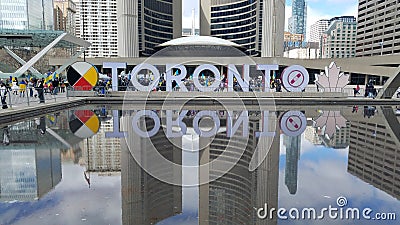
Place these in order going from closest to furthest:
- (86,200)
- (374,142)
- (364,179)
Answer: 1. (86,200)
2. (364,179)
3. (374,142)

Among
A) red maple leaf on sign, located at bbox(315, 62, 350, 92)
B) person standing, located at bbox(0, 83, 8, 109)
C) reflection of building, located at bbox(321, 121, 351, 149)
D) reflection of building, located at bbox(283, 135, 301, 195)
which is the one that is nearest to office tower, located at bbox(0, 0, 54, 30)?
person standing, located at bbox(0, 83, 8, 109)

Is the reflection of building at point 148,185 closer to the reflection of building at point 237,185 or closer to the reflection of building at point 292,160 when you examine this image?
the reflection of building at point 237,185

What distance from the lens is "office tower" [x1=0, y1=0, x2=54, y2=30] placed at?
27250 mm

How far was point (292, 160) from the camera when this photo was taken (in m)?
8.23

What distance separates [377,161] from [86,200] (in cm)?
698

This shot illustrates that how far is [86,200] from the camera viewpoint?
5457 millimetres

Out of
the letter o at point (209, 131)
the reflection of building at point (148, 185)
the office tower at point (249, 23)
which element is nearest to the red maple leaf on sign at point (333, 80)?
the letter o at point (209, 131)

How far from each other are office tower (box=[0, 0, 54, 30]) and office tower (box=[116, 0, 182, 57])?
1718 inches

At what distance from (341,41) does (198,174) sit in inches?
5492

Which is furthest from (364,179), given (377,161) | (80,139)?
(80,139)

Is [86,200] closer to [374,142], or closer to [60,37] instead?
[374,142]

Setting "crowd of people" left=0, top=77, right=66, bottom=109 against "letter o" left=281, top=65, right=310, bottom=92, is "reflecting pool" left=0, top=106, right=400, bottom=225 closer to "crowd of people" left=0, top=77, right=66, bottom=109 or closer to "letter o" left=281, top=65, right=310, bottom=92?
"crowd of people" left=0, top=77, right=66, bottom=109

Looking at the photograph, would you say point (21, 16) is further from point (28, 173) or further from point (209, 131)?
point (28, 173)

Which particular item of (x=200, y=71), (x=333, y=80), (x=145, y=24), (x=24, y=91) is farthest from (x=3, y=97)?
(x=145, y=24)
